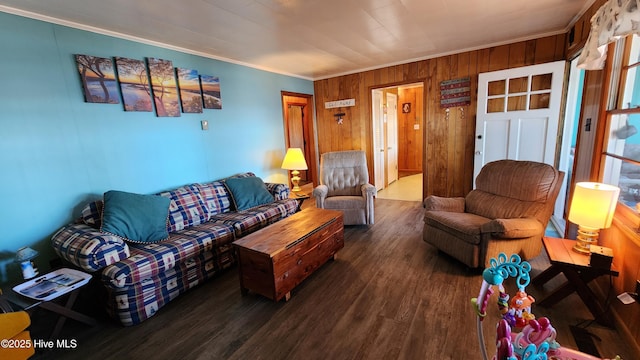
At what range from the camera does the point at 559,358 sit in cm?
102

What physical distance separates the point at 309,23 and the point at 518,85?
117 inches

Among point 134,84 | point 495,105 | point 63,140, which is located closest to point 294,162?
point 134,84

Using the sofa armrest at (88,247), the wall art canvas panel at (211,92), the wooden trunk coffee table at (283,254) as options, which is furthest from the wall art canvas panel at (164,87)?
the wooden trunk coffee table at (283,254)

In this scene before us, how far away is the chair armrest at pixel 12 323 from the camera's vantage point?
1420 mm

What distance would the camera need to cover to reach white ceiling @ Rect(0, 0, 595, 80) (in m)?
2.15

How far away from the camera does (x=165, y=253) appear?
84.0 inches

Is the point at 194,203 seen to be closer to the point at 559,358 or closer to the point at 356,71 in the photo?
the point at 559,358

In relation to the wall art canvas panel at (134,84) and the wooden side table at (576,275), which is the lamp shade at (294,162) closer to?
the wall art canvas panel at (134,84)

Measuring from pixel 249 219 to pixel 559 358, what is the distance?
2537mm

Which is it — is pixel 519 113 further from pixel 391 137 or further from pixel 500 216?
pixel 391 137

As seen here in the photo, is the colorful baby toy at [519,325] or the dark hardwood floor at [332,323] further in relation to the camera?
the dark hardwood floor at [332,323]

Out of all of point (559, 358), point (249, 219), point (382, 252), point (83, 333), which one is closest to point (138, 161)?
point (249, 219)

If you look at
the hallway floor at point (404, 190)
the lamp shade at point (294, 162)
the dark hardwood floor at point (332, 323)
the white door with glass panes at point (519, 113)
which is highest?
the white door with glass panes at point (519, 113)

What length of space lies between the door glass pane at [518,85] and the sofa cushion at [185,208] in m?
4.26
